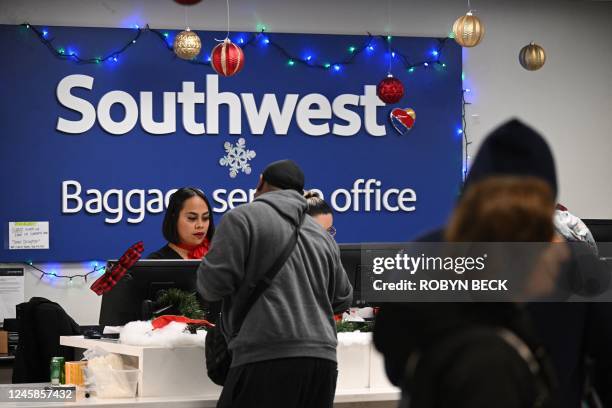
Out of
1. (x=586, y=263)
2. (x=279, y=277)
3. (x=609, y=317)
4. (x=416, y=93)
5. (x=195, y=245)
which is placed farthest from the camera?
(x=416, y=93)

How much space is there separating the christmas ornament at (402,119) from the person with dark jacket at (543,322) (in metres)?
5.61

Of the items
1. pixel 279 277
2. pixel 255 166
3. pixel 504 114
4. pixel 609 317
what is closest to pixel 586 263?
pixel 609 317

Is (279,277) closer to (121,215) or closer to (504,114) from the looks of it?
(121,215)

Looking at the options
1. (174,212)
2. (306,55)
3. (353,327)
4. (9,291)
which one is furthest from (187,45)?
(353,327)

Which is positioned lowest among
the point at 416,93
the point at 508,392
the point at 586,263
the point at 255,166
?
the point at 508,392

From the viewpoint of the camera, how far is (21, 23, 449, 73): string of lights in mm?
7223

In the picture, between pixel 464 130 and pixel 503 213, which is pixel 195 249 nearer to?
pixel 464 130

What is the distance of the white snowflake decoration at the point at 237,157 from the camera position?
7.45 m

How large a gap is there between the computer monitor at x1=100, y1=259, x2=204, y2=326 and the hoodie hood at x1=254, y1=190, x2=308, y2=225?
88 centimetres

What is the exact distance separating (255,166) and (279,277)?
399 cm

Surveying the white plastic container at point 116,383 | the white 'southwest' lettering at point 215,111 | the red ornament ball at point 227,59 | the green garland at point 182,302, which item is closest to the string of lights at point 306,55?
the white 'southwest' lettering at point 215,111

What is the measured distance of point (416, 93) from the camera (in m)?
7.81

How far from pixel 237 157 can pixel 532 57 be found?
2326 millimetres

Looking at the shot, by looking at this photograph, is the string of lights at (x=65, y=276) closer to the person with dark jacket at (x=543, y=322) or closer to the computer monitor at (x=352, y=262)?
the computer monitor at (x=352, y=262)
